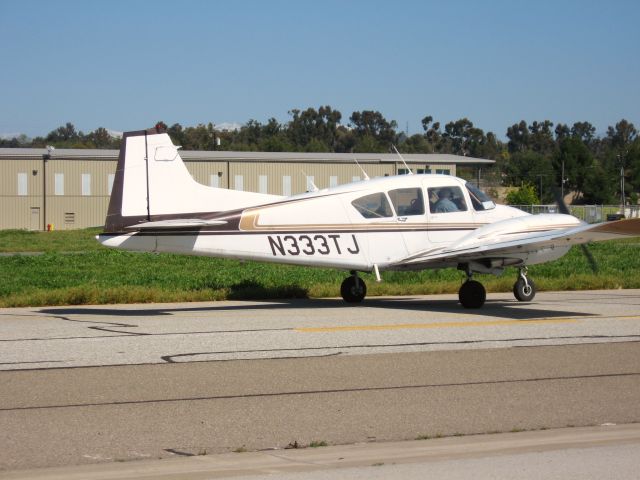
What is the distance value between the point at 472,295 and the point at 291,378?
7.21m

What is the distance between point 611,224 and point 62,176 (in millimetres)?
52233

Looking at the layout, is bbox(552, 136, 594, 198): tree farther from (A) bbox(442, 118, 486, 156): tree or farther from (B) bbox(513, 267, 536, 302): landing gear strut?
(B) bbox(513, 267, 536, 302): landing gear strut

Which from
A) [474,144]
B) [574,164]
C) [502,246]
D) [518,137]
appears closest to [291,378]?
[502,246]

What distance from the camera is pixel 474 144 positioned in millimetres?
148750

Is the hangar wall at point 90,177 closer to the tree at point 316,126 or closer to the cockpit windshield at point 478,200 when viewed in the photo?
the cockpit windshield at point 478,200

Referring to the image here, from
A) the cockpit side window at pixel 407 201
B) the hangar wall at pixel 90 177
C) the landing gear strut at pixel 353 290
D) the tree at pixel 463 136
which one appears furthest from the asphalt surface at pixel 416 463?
the tree at pixel 463 136

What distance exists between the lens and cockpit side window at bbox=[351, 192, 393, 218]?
15984 millimetres

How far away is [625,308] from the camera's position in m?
16.1

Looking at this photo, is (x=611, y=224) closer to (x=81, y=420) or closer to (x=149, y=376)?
(x=149, y=376)

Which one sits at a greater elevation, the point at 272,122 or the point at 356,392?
the point at 272,122

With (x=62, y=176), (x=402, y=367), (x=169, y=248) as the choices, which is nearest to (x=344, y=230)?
(x=169, y=248)

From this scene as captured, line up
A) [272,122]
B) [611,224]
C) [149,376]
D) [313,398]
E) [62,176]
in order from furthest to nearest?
[272,122] < [62,176] < [611,224] < [149,376] < [313,398]

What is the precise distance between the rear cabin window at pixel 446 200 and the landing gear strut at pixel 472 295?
141 cm

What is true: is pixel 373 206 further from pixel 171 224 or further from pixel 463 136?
pixel 463 136
